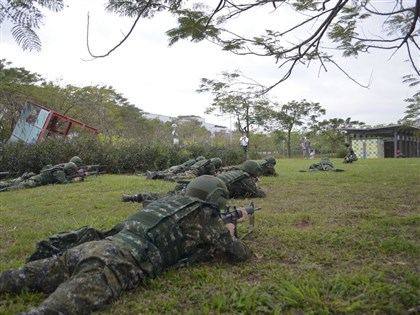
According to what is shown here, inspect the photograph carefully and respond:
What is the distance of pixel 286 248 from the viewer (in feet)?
11.6

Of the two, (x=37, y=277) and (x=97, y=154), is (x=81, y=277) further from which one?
(x=97, y=154)

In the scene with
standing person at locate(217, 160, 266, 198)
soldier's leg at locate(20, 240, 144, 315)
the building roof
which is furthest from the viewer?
the building roof

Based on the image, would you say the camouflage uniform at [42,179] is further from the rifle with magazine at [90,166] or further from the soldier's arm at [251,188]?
the soldier's arm at [251,188]

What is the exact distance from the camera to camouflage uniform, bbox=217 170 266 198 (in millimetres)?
6512

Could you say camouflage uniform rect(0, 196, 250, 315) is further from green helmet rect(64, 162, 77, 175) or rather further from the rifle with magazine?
the rifle with magazine

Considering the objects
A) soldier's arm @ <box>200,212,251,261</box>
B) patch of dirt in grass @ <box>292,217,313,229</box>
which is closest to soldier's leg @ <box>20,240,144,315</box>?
soldier's arm @ <box>200,212,251,261</box>

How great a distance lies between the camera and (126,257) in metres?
2.40

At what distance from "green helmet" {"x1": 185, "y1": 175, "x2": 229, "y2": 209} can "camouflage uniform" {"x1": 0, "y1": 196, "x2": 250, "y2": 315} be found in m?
0.42

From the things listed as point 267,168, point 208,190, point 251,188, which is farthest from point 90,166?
point 208,190

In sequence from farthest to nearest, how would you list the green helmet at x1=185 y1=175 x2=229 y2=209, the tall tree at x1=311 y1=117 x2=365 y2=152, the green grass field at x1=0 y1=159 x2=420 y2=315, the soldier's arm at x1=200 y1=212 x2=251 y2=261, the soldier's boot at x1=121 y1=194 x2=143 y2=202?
the tall tree at x1=311 y1=117 x2=365 y2=152
the soldier's boot at x1=121 y1=194 x2=143 y2=202
the green helmet at x1=185 y1=175 x2=229 y2=209
the soldier's arm at x1=200 y1=212 x2=251 y2=261
the green grass field at x1=0 y1=159 x2=420 y2=315

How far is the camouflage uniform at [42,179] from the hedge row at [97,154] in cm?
252

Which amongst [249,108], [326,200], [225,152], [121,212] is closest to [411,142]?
[249,108]

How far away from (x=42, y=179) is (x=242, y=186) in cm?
569

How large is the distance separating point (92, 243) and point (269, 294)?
4.11 ft
